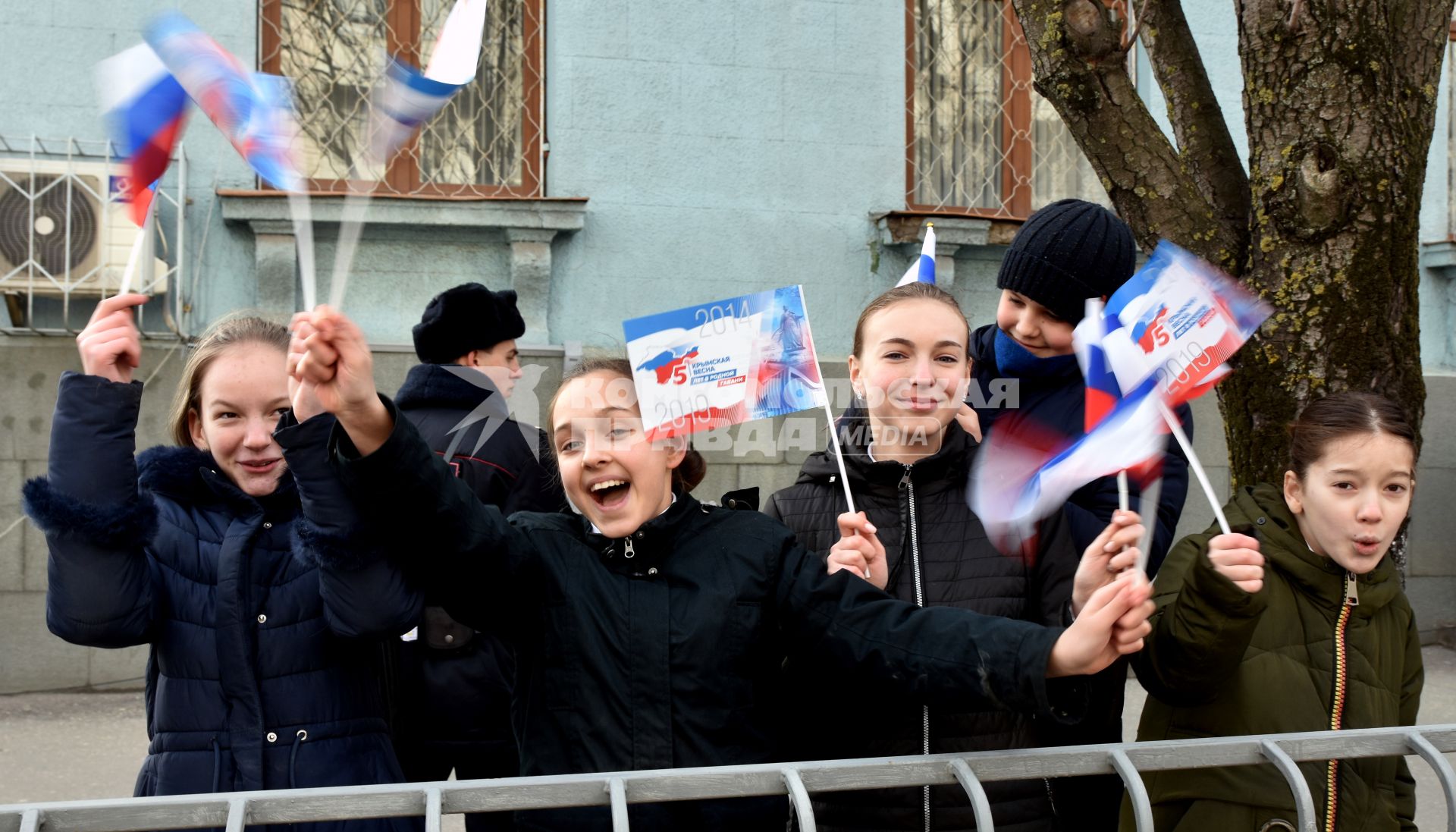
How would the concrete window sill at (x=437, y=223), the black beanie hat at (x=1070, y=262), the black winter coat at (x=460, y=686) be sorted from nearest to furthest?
1. the black beanie hat at (x=1070, y=262)
2. the black winter coat at (x=460, y=686)
3. the concrete window sill at (x=437, y=223)

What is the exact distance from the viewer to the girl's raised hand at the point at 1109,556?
1802mm

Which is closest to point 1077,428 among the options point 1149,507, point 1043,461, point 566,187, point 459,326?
point 1043,461

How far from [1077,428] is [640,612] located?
0.94 m

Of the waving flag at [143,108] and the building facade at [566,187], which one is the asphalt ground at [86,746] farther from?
the waving flag at [143,108]

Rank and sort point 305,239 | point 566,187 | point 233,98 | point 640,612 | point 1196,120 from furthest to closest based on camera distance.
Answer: point 566,187
point 1196,120
point 640,612
point 233,98
point 305,239

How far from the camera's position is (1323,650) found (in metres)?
2.34

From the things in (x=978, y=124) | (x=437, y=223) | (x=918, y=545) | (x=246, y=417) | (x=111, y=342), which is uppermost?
(x=978, y=124)

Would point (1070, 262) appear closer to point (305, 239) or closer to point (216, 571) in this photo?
point (305, 239)

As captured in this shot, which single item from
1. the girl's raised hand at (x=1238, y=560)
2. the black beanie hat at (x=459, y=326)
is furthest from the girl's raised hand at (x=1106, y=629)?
the black beanie hat at (x=459, y=326)

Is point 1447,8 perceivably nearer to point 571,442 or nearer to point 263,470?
point 571,442

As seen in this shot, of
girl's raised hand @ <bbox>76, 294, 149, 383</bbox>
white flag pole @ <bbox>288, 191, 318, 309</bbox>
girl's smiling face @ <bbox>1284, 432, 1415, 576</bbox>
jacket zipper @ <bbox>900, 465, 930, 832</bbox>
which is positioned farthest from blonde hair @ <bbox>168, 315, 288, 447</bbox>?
girl's smiling face @ <bbox>1284, 432, 1415, 576</bbox>

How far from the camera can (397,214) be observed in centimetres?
619

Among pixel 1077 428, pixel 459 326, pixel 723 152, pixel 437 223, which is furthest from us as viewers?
pixel 723 152

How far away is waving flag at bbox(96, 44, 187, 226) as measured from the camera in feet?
6.61
